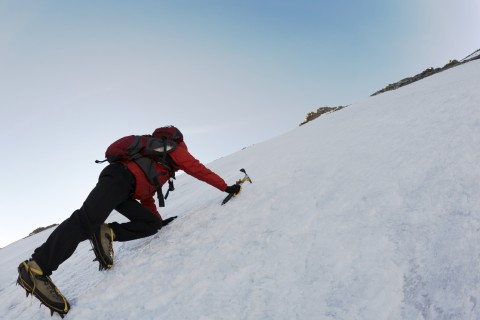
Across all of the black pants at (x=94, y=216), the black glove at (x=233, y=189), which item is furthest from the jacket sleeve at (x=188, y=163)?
the black pants at (x=94, y=216)

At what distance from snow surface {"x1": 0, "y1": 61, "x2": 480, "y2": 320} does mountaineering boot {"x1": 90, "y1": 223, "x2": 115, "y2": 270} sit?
0.12 metres

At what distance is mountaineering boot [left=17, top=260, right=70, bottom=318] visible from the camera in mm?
3268

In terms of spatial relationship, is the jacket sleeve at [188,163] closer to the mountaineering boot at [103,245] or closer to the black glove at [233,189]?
the black glove at [233,189]

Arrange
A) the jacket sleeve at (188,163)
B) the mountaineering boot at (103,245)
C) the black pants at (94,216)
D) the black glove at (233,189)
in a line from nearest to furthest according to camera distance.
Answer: the black pants at (94,216) < the mountaineering boot at (103,245) < the jacket sleeve at (188,163) < the black glove at (233,189)

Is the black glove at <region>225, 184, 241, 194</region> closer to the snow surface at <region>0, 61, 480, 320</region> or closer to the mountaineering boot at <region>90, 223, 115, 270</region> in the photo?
the snow surface at <region>0, 61, 480, 320</region>

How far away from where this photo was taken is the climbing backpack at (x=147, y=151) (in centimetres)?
395

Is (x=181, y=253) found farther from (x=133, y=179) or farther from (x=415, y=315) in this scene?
(x=415, y=315)

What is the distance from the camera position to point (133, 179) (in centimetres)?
400

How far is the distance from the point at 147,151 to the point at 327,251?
7.56ft

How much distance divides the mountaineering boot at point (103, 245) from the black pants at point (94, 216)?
0.56 feet

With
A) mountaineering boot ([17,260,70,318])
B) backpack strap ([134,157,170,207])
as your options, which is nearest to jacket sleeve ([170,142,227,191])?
backpack strap ([134,157,170,207])

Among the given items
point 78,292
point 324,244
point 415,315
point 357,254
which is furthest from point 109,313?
point 415,315

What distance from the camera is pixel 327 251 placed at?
301 cm

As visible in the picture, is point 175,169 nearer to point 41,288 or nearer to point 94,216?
point 94,216
